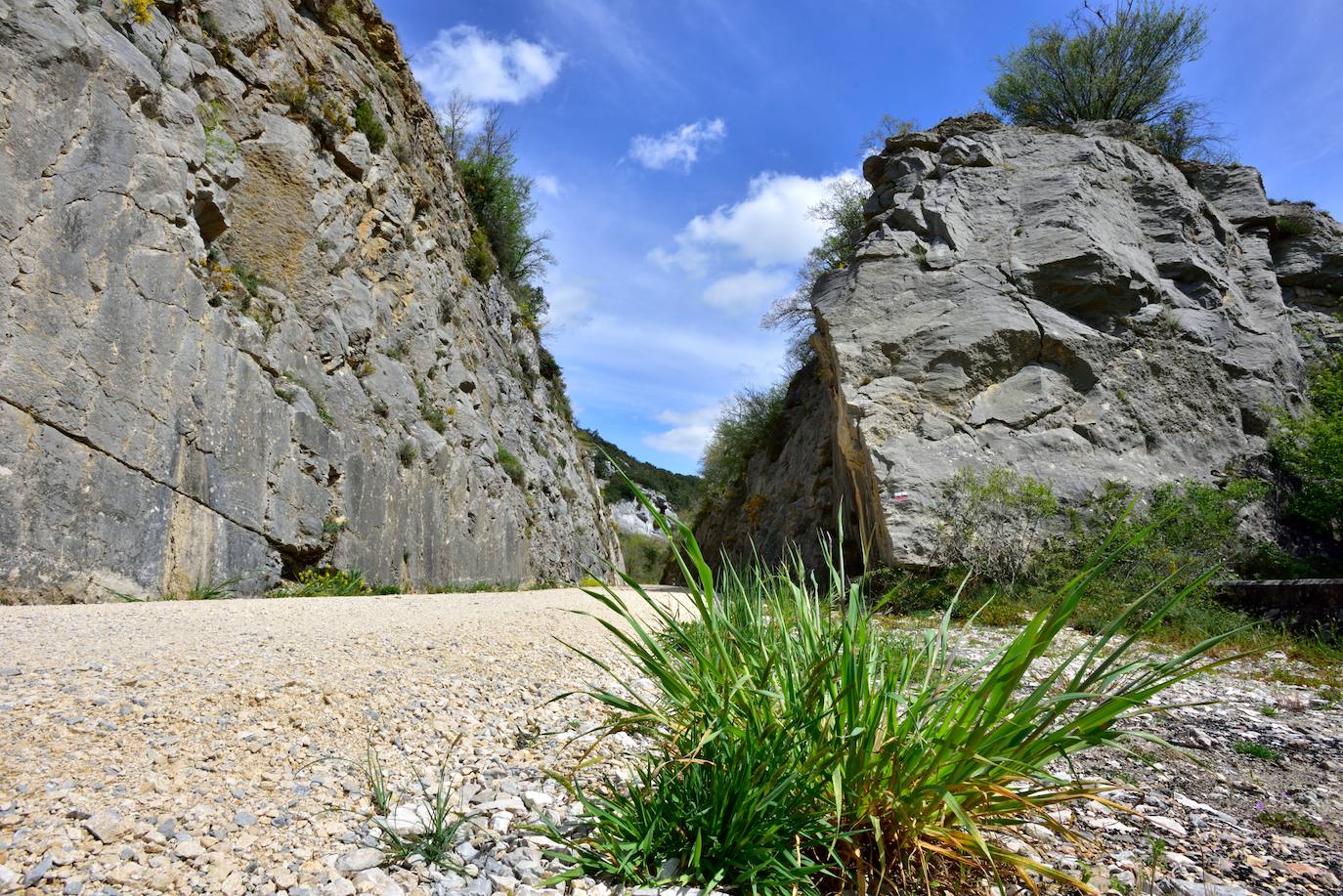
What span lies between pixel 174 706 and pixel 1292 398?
13805mm

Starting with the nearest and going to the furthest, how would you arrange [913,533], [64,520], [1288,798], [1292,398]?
[1288,798], [64,520], [913,533], [1292,398]

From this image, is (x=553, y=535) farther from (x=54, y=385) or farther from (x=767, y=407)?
(x=54, y=385)

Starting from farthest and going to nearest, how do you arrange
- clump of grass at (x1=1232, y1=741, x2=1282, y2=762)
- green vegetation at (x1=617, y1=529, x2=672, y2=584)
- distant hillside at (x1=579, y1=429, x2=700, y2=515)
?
distant hillside at (x1=579, y1=429, x2=700, y2=515)
green vegetation at (x1=617, y1=529, x2=672, y2=584)
clump of grass at (x1=1232, y1=741, x2=1282, y2=762)

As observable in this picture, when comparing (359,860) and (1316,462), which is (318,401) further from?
(1316,462)

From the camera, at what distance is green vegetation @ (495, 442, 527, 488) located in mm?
13000

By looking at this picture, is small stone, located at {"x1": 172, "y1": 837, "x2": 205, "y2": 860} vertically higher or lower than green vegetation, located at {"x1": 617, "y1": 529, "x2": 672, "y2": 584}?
lower

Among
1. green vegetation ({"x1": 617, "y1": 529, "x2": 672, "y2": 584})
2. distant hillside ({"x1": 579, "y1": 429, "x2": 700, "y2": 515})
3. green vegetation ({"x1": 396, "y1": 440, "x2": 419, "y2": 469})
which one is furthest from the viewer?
distant hillside ({"x1": 579, "y1": 429, "x2": 700, "y2": 515})

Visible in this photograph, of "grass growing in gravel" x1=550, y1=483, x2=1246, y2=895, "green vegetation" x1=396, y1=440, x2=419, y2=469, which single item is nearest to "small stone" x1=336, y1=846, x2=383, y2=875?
"grass growing in gravel" x1=550, y1=483, x2=1246, y2=895

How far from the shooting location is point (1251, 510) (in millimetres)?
9344

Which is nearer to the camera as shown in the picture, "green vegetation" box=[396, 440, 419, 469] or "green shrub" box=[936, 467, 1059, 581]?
"green shrub" box=[936, 467, 1059, 581]

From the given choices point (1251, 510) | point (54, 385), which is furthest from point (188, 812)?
point (1251, 510)

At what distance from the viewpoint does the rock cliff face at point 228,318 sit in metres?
5.43

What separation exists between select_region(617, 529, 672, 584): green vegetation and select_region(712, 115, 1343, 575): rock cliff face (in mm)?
23860

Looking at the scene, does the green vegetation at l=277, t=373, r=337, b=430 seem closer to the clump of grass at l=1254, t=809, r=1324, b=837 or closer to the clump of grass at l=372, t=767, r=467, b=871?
the clump of grass at l=372, t=767, r=467, b=871
